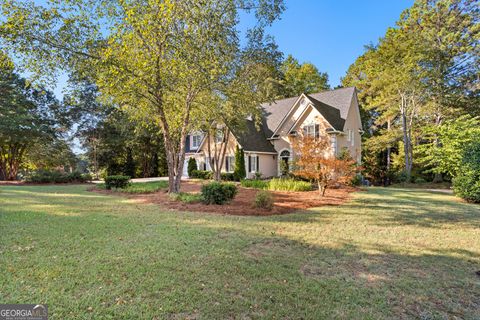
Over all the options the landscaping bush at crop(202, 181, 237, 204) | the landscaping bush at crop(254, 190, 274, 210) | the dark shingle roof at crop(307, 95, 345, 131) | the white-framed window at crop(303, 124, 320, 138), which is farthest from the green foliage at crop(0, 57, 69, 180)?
the dark shingle roof at crop(307, 95, 345, 131)

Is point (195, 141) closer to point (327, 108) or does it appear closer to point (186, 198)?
point (327, 108)

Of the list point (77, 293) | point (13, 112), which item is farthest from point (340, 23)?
point (13, 112)

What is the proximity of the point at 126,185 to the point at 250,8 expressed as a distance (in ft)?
40.2

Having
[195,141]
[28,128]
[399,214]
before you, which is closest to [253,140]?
[195,141]

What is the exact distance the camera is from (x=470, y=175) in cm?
1208

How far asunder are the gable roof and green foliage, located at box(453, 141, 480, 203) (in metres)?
9.23

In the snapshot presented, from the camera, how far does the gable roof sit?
21873mm

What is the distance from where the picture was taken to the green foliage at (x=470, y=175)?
11.8m

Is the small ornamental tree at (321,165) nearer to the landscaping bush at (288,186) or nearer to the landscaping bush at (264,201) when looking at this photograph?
the landscaping bush at (288,186)

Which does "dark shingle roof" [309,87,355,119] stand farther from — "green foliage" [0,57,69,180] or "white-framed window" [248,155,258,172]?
"green foliage" [0,57,69,180]

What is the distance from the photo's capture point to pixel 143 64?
30.8 feet

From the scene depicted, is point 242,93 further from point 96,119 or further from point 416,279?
point 96,119

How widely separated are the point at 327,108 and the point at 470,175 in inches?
491

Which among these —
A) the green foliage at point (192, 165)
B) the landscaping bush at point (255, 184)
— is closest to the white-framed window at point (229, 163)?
the green foliage at point (192, 165)
